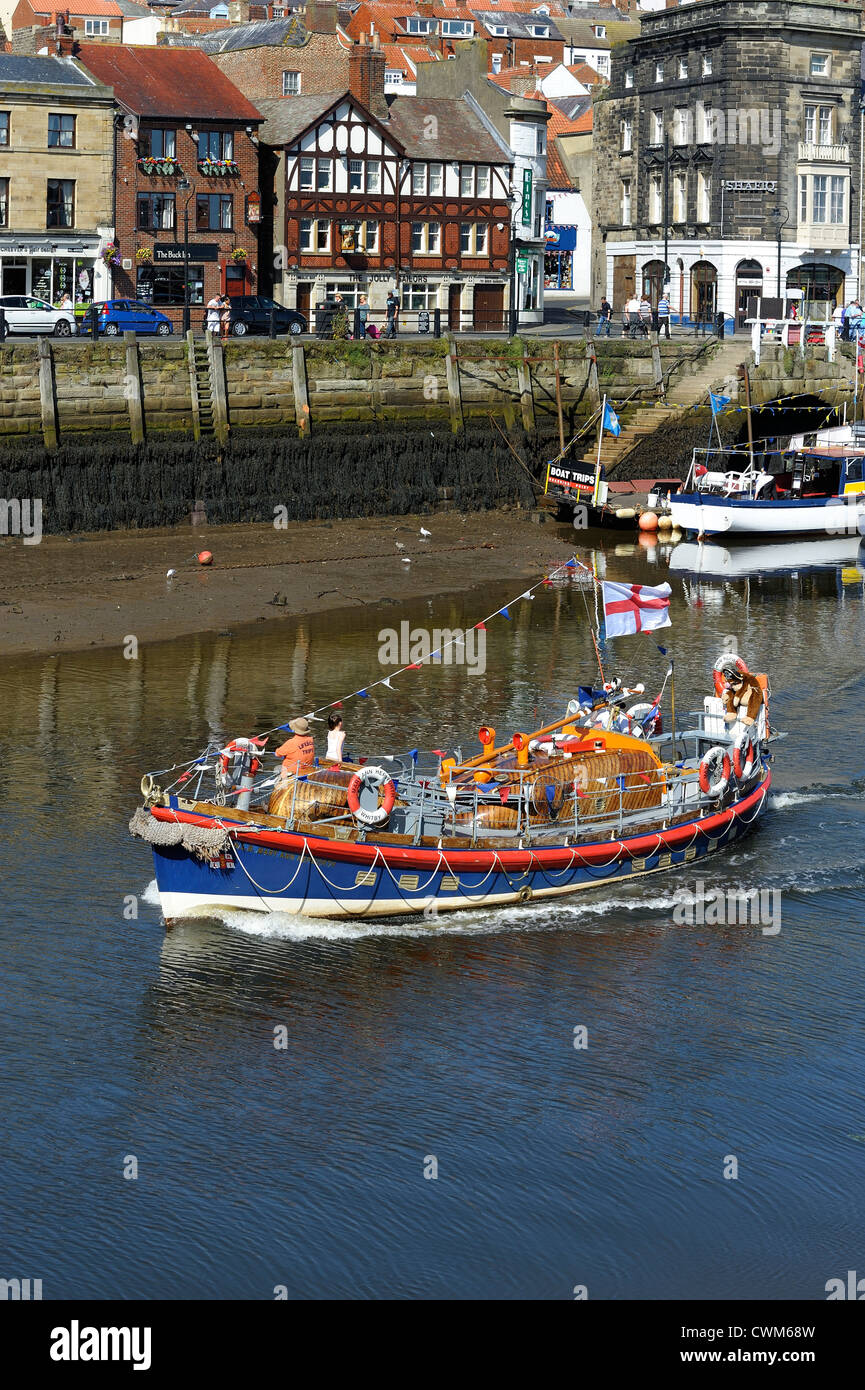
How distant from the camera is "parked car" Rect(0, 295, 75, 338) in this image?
164ft

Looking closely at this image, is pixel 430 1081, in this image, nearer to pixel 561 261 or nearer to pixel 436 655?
pixel 436 655

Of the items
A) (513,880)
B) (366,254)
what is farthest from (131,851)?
(366,254)

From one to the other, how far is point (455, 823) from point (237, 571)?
1957 cm

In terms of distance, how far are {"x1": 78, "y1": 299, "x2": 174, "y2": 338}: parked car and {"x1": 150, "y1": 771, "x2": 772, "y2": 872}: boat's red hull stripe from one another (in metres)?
32.5

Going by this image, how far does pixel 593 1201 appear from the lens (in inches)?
593

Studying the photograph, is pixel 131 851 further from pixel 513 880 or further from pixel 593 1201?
pixel 593 1201

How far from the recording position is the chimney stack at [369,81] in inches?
2721

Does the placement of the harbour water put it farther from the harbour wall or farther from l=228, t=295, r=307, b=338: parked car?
l=228, t=295, r=307, b=338: parked car

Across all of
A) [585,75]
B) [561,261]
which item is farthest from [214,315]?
[585,75]

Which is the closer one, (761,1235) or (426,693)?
(761,1235)

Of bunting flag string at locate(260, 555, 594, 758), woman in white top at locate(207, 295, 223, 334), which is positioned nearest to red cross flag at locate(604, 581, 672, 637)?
bunting flag string at locate(260, 555, 594, 758)
